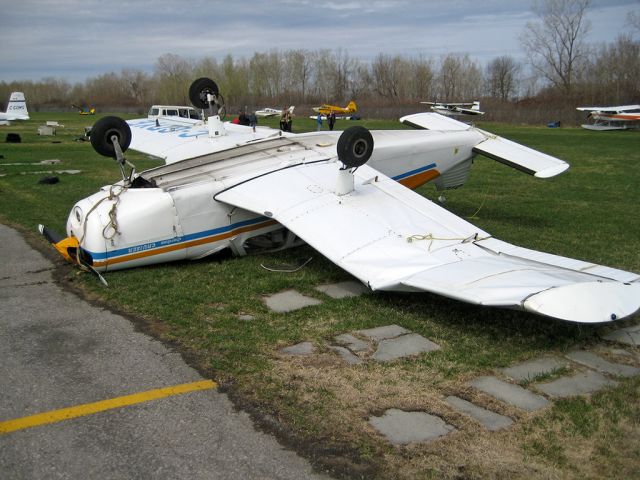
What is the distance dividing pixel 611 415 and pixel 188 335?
4.39m

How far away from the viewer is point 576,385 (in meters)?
5.55

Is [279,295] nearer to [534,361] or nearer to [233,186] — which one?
[233,186]

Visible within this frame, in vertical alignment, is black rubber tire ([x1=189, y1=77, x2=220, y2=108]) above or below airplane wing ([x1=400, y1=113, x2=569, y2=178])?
above

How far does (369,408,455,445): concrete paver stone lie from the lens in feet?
15.2

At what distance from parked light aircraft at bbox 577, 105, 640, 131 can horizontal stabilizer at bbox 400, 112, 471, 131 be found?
45.6m

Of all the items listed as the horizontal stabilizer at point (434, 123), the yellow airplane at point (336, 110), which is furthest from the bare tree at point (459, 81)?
the horizontal stabilizer at point (434, 123)

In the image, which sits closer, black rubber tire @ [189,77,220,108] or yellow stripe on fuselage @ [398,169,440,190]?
yellow stripe on fuselage @ [398,169,440,190]

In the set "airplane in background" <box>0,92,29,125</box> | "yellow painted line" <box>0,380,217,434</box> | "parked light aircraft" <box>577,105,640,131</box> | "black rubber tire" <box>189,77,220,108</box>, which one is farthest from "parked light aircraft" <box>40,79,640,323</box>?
"airplane in background" <box>0,92,29,125</box>

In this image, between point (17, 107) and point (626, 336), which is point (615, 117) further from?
point (17, 107)

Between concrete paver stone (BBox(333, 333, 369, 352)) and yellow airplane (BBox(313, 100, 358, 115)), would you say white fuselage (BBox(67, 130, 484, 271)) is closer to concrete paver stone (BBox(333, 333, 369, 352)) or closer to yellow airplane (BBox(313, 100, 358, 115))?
concrete paver stone (BBox(333, 333, 369, 352))

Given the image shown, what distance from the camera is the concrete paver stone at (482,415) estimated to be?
→ 15.8 feet

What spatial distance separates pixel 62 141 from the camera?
38.0 metres

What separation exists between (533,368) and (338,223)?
3351 millimetres

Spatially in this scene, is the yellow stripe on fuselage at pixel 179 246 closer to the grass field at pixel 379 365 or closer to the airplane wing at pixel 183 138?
the grass field at pixel 379 365
